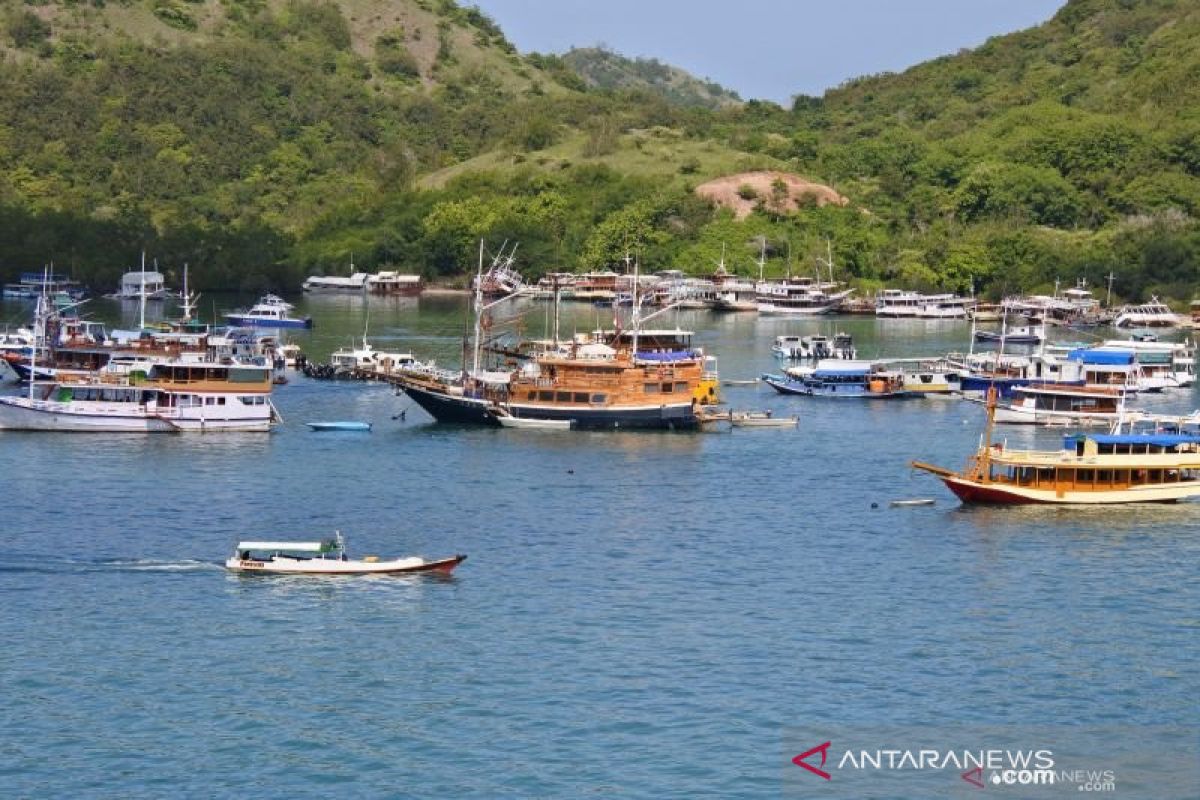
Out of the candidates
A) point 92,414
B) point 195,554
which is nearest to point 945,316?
point 92,414

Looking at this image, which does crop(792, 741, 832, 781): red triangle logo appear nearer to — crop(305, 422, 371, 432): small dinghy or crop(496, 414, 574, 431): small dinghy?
crop(496, 414, 574, 431): small dinghy

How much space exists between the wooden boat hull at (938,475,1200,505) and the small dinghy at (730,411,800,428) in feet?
73.1

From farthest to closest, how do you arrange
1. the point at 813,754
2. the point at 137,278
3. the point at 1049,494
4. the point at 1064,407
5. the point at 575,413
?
the point at 137,278, the point at 1064,407, the point at 575,413, the point at 1049,494, the point at 813,754

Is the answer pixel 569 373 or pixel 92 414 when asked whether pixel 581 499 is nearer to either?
pixel 569 373

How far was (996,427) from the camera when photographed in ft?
295

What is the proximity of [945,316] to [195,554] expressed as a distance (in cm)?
11448

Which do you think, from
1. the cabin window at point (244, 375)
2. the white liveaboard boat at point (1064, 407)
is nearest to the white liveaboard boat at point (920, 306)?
the white liveaboard boat at point (1064, 407)

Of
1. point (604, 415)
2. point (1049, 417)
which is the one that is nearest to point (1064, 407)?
point (1049, 417)

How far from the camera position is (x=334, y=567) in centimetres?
5381

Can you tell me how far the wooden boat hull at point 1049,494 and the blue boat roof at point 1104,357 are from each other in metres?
30.3

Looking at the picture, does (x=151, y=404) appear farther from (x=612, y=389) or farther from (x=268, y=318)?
(x=268, y=318)

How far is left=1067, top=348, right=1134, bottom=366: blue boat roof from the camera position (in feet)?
314

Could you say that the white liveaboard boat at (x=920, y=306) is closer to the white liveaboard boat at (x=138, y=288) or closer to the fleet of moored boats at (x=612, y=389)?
the fleet of moored boats at (x=612, y=389)

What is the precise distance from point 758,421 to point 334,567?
37469mm
